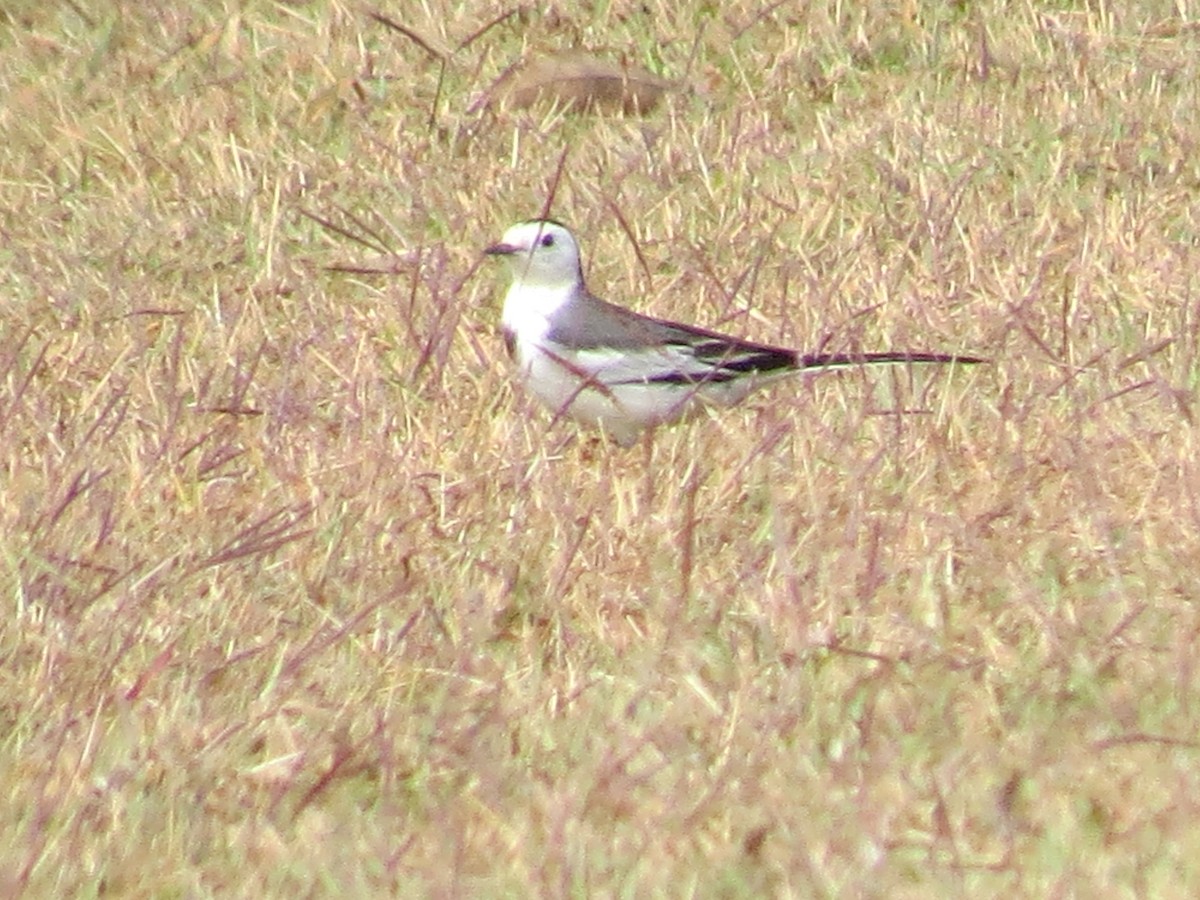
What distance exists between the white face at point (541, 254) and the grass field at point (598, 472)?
21 cm

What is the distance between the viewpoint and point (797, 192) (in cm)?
Result: 738

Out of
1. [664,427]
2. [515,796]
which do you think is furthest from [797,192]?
[515,796]

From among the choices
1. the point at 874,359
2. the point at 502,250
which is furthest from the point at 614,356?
the point at 874,359

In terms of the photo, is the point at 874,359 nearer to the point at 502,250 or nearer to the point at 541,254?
the point at 541,254

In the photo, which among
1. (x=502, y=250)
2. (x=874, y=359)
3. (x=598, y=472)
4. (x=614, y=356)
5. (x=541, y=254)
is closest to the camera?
(x=598, y=472)

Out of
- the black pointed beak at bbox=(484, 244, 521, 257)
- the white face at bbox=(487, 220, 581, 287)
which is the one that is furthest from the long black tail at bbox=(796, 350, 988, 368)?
the black pointed beak at bbox=(484, 244, 521, 257)

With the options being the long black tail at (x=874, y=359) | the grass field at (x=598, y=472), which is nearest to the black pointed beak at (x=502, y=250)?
the grass field at (x=598, y=472)

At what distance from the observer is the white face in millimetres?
6441

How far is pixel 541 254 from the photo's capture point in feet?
21.3

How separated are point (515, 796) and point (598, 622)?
710 millimetres

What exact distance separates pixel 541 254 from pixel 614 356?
16.7 inches

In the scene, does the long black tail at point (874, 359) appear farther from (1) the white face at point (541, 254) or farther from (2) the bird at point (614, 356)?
(1) the white face at point (541, 254)

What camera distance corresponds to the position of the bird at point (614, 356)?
587cm

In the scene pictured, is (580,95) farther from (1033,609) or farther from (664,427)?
(1033,609)
